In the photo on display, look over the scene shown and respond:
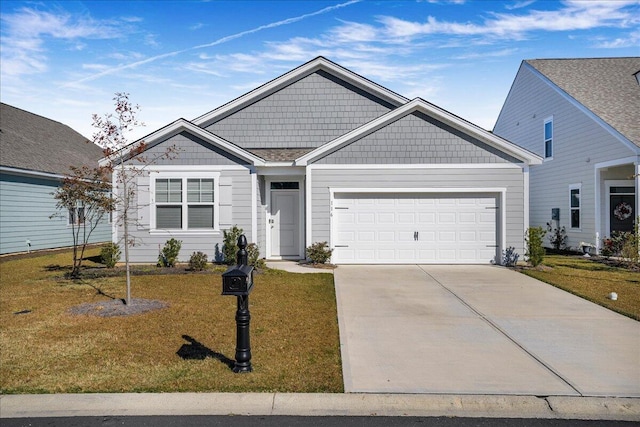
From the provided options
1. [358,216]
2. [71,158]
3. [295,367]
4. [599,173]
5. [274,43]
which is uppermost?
[274,43]

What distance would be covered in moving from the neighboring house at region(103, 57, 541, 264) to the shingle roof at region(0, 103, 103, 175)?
5.18 m

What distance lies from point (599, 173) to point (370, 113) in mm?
8640

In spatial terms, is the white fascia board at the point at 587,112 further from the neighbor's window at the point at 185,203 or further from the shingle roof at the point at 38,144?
the shingle roof at the point at 38,144

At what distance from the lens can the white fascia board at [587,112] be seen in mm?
14753

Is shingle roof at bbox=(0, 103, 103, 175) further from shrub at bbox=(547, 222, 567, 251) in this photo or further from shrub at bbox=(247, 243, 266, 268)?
shrub at bbox=(547, 222, 567, 251)

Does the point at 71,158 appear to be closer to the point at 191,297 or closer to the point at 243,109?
the point at 243,109

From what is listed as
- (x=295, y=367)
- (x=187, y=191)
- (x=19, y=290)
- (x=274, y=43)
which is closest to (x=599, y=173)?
(x=274, y=43)

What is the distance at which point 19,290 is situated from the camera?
407 inches

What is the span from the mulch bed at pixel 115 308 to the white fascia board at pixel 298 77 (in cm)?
922

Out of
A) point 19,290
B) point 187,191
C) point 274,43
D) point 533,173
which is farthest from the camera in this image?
point 533,173

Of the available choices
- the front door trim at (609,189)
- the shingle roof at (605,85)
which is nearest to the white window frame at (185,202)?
the shingle roof at (605,85)

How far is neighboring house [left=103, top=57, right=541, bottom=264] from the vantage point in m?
14.2

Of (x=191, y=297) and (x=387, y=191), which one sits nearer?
(x=191, y=297)

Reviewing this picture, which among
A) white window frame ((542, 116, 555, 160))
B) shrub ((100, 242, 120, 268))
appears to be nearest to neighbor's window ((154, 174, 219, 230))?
shrub ((100, 242, 120, 268))
